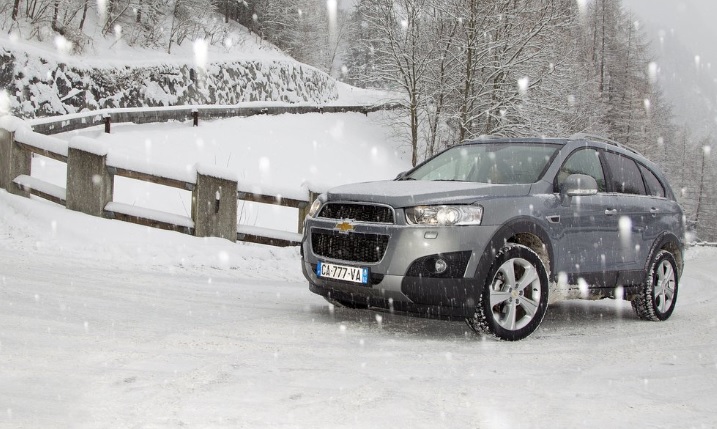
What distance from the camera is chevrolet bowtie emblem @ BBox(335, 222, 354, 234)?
5.85m

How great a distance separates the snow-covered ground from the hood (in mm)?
1104

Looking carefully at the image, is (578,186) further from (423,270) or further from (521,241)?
(423,270)

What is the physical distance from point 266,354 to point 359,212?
1541mm

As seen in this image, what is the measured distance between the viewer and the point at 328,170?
27000 mm

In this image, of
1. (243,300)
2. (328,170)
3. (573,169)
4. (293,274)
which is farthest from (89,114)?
(573,169)

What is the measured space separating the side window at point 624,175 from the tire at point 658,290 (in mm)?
747

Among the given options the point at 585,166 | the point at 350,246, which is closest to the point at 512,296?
the point at 350,246

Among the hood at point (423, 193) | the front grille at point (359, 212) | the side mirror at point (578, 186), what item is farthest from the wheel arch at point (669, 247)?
the front grille at point (359, 212)

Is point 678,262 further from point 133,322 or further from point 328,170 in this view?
point 328,170

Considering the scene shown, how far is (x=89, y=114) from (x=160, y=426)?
67.8ft

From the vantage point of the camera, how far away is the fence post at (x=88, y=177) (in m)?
10.1

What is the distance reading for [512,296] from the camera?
5.85m

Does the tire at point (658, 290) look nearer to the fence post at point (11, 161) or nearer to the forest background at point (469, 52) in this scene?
the fence post at point (11, 161)

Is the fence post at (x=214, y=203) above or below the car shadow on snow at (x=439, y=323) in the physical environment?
above
